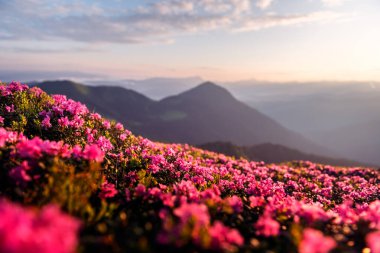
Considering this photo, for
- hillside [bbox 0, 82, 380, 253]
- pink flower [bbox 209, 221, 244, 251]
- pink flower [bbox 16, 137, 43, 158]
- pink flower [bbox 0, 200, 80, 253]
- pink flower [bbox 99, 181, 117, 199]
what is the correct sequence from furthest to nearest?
pink flower [bbox 99, 181, 117, 199], pink flower [bbox 16, 137, 43, 158], pink flower [bbox 209, 221, 244, 251], hillside [bbox 0, 82, 380, 253], pink flower [bbox 0, 200, 80, 253]

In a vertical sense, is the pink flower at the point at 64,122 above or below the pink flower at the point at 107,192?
above

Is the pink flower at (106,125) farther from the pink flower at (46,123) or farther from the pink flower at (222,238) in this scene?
the pink flower at (222,238)

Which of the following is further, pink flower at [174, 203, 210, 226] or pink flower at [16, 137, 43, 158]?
pink flower at [16, 137, 43, 158]

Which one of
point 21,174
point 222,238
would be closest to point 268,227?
point 222,238

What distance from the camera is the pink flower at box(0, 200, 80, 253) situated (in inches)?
111

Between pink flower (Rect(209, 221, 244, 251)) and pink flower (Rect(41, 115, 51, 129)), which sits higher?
pink flower (Rect(41, 115, 51, 129))

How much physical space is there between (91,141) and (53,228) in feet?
26.3

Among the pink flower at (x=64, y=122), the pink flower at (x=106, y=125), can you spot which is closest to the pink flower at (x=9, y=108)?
the pink flower at (x=64, y=122)

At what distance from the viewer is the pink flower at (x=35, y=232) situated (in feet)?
9.26

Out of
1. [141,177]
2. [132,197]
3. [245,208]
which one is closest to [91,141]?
[141,177]

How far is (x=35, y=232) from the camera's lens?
298 centimetres

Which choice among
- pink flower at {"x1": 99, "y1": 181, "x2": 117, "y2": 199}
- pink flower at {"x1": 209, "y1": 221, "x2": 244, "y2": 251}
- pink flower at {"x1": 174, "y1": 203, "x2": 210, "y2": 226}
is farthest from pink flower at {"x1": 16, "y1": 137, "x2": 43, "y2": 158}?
pink flower at {"x1": 209, "y1": 221, "x2": 244, "y2": 251}

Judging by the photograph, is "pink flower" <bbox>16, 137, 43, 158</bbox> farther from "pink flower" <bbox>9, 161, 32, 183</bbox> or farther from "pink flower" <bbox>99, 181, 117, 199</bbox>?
"pink flower" <bbox>99, 181, 117, 199</bbox>

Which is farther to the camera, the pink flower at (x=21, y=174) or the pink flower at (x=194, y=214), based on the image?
the pink flower at (x=21, y=174)
